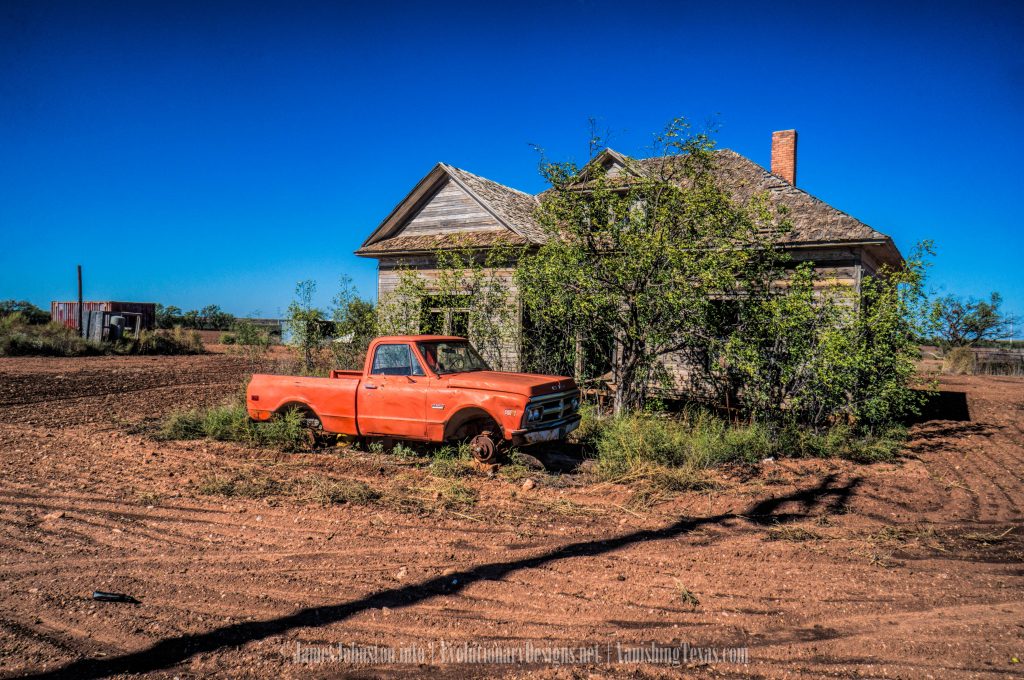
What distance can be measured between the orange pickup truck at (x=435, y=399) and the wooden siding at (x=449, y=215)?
22.7ft

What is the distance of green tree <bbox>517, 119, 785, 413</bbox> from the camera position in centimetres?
977

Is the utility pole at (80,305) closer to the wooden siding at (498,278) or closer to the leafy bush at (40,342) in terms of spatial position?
the leafy bush at (40,342)

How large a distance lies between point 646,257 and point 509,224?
5246mm

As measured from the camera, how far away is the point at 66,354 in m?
25.8

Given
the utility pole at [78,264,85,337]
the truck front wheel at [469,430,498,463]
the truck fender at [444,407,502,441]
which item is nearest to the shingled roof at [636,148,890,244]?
the truck fender at [444,407,502,441]

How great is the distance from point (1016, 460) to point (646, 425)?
5.48 m

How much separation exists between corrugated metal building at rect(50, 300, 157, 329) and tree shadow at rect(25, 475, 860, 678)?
3690cm

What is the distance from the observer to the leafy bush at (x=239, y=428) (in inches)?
361

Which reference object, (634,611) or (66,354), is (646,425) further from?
(66,354)

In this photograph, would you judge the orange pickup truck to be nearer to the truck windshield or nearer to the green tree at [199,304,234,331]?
the truck windshield

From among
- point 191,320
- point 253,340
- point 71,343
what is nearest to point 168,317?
point 191,320

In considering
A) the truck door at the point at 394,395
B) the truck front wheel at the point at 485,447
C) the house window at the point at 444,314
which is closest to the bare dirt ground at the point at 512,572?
the truck front wheel at the point at 485,447

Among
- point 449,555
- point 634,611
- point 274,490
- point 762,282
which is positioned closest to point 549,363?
point 762,282

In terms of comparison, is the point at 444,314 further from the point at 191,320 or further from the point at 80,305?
the point at 191,320
